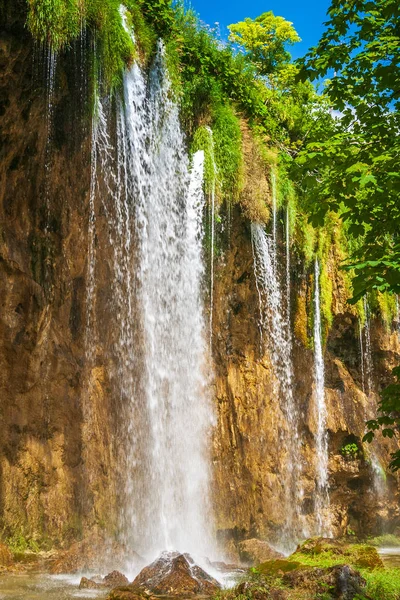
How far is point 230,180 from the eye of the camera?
15.0 meters

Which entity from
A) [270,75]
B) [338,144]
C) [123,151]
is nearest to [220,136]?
[123,151]

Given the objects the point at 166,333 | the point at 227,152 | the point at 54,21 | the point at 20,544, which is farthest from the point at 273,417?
the point at 54,21

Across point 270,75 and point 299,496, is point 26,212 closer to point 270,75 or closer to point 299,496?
point 299,496

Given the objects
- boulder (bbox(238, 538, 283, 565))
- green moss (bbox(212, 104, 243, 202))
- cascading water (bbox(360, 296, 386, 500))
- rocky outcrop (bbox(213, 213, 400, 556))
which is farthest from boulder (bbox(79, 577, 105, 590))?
cascading water (bbox(360, 296, 386, 500))

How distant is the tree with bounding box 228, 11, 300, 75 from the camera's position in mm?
24906

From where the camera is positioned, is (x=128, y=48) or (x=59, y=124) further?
(x=128, y=48)

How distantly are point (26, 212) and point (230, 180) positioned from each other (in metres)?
5.36

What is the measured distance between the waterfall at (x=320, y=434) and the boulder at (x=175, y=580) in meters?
8.60

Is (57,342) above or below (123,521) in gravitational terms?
above

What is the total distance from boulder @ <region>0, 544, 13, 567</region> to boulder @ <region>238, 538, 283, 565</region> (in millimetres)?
4185

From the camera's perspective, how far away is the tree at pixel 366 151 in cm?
620

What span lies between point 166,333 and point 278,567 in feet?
19.2

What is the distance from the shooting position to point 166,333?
13.5 metres

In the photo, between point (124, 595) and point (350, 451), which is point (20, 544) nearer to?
point (124, 595)
